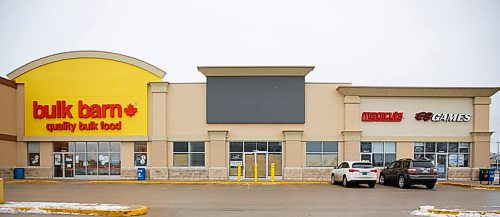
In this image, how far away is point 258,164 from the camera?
30.0 m

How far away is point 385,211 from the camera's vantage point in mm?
14508

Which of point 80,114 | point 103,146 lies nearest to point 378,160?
point 103,146

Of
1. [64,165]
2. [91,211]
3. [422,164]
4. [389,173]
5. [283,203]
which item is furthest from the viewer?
[64,165]

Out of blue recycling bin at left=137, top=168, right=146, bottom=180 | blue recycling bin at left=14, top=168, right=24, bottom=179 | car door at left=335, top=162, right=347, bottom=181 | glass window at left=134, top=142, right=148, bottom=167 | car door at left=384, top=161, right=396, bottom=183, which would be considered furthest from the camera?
glass window at left=134, top=142, right=148, bottom=167

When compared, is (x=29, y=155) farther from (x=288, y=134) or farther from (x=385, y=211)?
(x=385, y=211)

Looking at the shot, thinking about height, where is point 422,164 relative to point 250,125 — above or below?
below

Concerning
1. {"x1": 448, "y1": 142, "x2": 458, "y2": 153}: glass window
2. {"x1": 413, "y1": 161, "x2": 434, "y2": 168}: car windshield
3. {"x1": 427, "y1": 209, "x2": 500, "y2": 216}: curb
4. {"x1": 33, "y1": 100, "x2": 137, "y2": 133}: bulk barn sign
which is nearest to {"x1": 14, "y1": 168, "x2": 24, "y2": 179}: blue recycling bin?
{"x1": 33, "y1": 100, "x2": 137, "y2": 133}: bulk barn sign

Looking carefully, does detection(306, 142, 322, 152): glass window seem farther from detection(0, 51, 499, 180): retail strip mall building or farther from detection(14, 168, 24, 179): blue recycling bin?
detection(14, 168, 24, 179): blue recycling bin

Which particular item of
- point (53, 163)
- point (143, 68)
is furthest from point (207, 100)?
point (53, 163)

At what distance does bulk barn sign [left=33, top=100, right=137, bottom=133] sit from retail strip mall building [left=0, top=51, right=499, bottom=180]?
0.07m

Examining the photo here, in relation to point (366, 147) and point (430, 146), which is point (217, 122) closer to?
point (366, 147)

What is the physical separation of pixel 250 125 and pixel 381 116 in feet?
28.4

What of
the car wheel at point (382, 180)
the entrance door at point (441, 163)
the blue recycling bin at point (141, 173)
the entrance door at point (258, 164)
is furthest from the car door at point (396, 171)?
the blue recycling bin at point (141, 173)

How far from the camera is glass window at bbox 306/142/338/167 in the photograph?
30188mm
